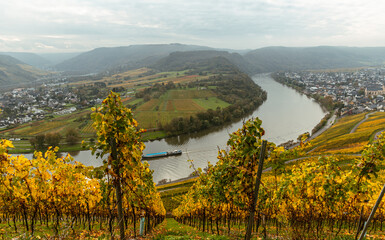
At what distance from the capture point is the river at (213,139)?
43031 mm

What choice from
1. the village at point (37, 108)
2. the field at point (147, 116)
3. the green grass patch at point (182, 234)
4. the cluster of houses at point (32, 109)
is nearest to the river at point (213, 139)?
the field at point (147, 116)

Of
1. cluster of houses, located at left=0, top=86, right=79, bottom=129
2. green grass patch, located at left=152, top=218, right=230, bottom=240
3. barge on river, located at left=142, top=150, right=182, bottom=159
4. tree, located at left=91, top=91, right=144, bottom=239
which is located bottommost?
barge on river, located at left=142, top=150, right=182, bottom=159

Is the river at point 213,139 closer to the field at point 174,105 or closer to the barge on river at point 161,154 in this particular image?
the barge on river at point 161,154

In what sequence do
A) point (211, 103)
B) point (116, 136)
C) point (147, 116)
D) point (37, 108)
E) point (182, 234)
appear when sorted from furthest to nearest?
point (37, 108), point (211, 103), point (147, 116), point (182, 234), point (116, 136)

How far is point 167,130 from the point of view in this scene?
6062 centimetres

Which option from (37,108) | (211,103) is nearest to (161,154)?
(211,103)

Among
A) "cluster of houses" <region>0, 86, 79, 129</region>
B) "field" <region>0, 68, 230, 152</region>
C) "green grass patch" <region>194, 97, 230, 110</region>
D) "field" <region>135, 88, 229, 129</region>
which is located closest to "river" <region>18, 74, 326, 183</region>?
"field" <region>0, 68, 230, 152</region>

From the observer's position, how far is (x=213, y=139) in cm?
5666

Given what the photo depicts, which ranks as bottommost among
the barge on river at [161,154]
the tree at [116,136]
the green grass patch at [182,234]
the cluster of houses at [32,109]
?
the barge on river at [161,154]

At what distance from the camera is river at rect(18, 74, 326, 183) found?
43031mm

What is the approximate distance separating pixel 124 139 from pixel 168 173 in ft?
124

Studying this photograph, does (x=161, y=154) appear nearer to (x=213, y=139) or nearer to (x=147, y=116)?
(x=213, y=139)

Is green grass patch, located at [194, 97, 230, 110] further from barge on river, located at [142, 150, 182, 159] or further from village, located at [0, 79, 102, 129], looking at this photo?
village, located at [0, 79, 102, 129]

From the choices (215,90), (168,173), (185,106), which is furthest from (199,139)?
(215,90)
